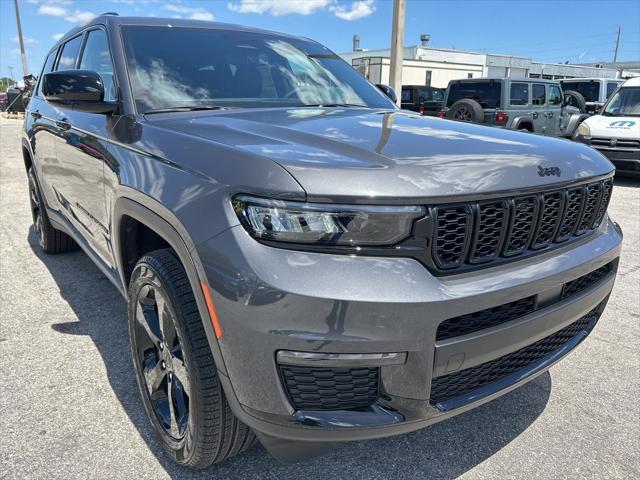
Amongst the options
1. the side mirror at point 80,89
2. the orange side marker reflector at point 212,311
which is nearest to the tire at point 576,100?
the side mirror at point 80,89

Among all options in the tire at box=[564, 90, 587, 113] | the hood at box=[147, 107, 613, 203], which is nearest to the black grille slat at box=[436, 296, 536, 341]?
the hood at box=[147, 107, 613, 203]

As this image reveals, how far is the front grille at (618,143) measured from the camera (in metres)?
8.78

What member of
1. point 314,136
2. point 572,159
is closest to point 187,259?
point 314,136

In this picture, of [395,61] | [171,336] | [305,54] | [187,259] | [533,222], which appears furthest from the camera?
[395,61]

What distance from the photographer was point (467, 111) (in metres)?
11.1

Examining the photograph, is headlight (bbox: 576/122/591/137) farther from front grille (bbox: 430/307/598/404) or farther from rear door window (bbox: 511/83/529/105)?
front grille (bbox: 430/307/598/404)

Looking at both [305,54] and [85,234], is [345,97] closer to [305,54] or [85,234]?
[305,54]

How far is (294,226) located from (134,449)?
4.41 feet

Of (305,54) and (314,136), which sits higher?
(305,54)

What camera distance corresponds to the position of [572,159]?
2.03m

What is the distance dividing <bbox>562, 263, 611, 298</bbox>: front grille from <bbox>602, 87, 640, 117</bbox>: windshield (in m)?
8.76

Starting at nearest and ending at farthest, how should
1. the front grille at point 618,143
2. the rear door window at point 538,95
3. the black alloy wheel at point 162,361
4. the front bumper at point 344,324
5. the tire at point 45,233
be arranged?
the front bumper at point 344,324
the black alloy wheel at point 162,361
the tire at point 45,233
the front grille at point 618,143
the rear door window at point 538,95

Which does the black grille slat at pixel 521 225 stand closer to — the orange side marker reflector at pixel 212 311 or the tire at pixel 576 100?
the orange side marker reflector at pixel 212 311

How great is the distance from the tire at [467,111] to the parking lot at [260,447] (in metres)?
8.15
